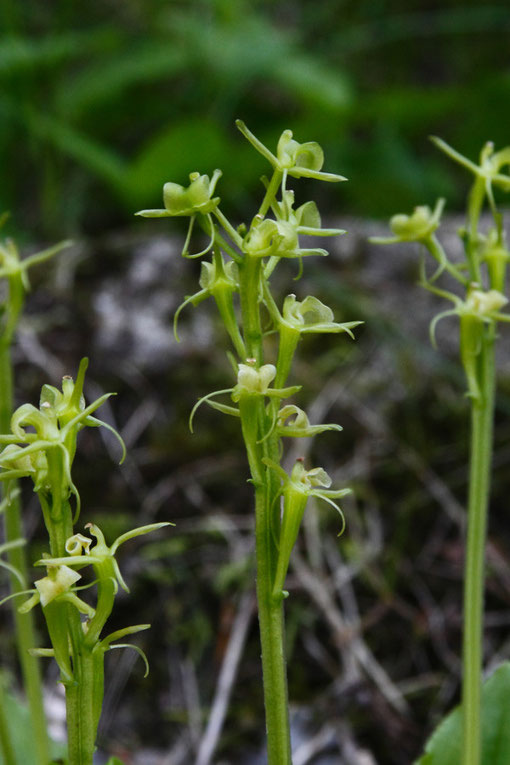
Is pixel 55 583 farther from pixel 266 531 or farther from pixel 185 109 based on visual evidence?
pixel 185 109

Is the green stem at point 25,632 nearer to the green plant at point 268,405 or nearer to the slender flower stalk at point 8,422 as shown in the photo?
the slender flower stalk at point 8,422

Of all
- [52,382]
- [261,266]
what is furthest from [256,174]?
[261,266]

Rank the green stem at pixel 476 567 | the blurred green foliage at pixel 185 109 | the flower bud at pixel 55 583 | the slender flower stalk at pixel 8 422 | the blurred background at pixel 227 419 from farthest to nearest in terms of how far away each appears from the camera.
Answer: the blurred green foliage at pixel 185 109 < the blurred background at pixel 227 419 < the slender flower stalk at pixel 8 422 < the green stem at pixel 476 567 < the flower bud at pixel 55 583

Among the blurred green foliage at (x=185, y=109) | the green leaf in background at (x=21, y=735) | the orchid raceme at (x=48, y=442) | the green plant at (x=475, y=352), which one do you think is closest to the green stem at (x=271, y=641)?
the orchid raceme at (x=48, y=442)

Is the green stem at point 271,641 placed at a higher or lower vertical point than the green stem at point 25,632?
higher

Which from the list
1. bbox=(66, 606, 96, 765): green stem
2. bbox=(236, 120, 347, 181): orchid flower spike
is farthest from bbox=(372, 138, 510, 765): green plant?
→ bbox=(66, 606, 96, 765): green stem

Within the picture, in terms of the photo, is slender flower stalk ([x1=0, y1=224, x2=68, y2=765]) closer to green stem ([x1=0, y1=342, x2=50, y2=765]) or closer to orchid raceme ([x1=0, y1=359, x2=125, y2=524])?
green stem ([x1=0, y1=342, x2=50, y2=765])
